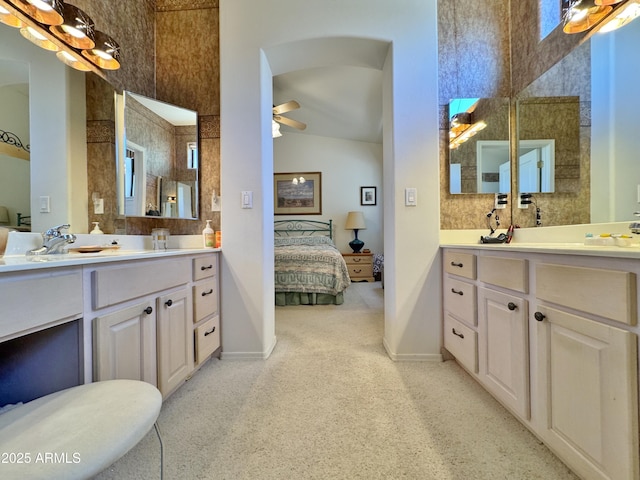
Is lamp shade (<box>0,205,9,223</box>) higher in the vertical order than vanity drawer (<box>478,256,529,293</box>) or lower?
higher

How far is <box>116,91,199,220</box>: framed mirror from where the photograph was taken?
1.83 metres

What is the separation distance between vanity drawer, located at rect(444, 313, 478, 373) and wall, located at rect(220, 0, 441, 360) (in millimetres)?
110

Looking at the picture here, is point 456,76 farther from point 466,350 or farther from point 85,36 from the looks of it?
point 85,36

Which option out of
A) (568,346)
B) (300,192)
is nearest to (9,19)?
(568,346)

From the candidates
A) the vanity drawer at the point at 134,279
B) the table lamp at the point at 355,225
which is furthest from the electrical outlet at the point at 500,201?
the table lamp at the point at 355,225

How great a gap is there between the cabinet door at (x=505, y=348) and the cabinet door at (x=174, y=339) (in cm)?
164

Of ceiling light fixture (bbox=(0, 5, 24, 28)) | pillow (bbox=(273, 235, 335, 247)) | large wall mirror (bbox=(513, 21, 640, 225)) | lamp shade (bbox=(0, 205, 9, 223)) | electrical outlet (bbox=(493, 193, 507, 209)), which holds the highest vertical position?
ceiling light fixture (bbox=(0, 5, 24, 28))

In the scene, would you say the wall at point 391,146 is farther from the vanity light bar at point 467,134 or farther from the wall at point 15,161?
the wall at point 15,161

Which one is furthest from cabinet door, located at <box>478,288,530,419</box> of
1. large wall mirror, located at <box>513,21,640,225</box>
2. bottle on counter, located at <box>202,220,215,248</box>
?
bottle on counter, located at <box>202,220,215,248</box>

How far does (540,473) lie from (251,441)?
1.16 metres

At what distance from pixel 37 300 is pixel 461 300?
192 cm

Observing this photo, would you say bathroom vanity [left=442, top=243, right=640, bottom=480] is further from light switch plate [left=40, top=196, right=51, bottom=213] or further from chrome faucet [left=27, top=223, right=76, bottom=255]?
light switch plate [left=40, top=196, right=51, bottom=213]

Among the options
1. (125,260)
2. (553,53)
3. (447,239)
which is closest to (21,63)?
(125,260)

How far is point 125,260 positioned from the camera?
110 centimetres
